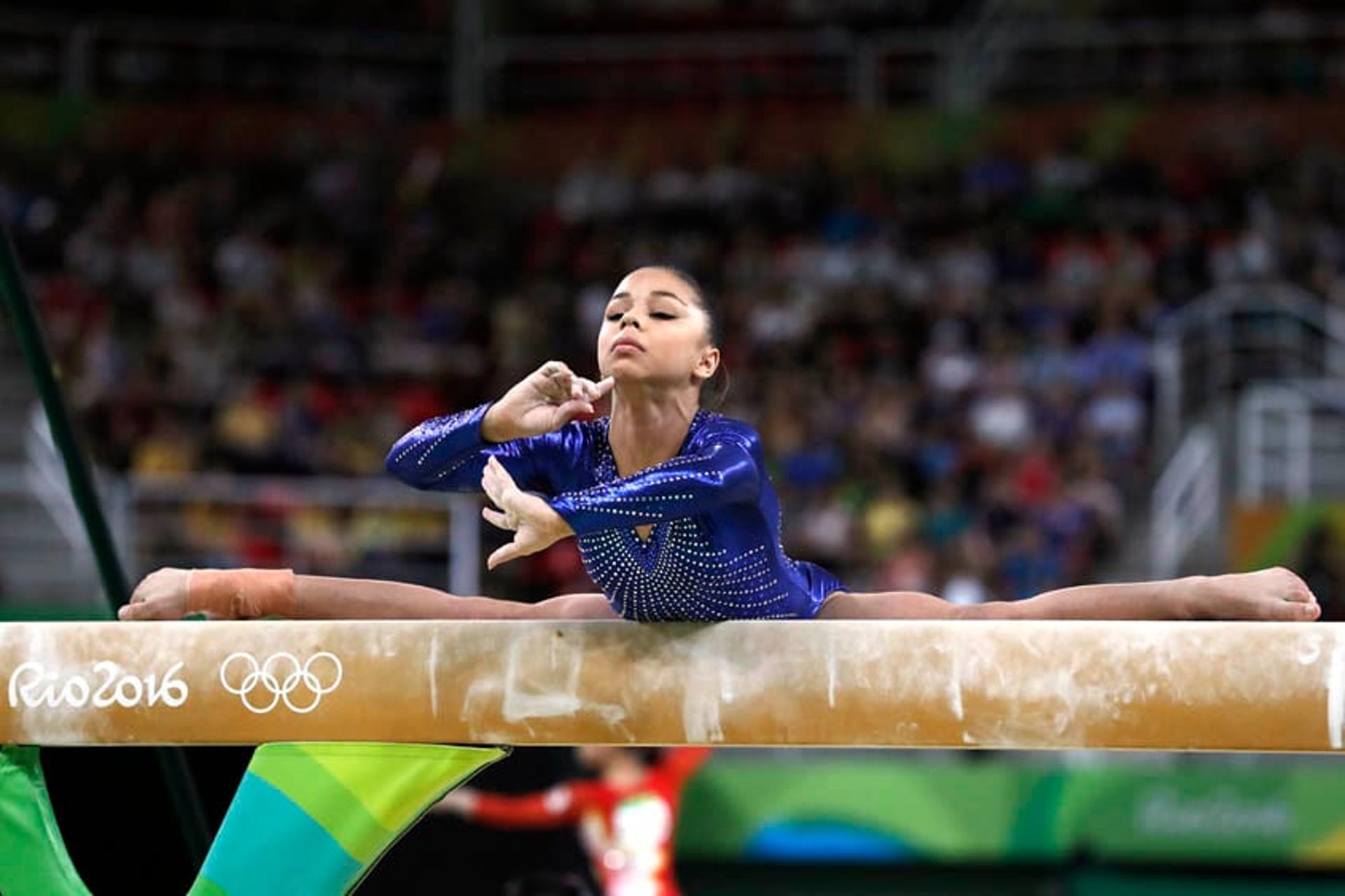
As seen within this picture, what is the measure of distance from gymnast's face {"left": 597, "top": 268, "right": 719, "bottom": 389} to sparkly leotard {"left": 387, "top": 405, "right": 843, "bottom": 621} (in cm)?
12

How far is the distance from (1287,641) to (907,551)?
6573 millimetres

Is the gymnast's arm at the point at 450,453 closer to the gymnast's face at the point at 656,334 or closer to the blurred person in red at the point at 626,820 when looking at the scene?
the gymnast's face at the point at 656,334

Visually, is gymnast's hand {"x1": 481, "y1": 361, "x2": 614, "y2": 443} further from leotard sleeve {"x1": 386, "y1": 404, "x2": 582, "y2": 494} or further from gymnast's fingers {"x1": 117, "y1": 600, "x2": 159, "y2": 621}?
gymnast's fingers {"x1": 117, "y1": 600, "x2": 159, "y2": 621}

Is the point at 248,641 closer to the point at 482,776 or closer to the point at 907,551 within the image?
the point at 482,776

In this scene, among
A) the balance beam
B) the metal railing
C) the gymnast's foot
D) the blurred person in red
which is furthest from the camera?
the metal railing

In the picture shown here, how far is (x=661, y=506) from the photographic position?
3.18 m

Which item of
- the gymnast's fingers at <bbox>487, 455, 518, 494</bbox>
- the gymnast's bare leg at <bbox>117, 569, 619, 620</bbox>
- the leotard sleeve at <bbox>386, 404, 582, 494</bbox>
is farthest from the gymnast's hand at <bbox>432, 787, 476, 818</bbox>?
the gymnast's fingers at <bbox>487, 455, 518, 494</bbox>

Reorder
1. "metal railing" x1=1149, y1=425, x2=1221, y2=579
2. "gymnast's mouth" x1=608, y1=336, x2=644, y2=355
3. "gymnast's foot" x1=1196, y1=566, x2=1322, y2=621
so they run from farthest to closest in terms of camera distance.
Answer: "metal railing" x1=1149, y1=425, x2=1221, y2=579 → "gymnast's mouth" x1=608, y1=336, x2=644, y2=355 → "gymnast's foot" x1=1196, y1=566, x2=1322, y2=621

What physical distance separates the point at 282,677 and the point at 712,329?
1066mm

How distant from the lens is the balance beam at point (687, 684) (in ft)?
10.2

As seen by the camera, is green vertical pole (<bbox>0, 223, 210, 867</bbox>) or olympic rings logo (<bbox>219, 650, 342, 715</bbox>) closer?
olympic rings logo (<bbox>219, 650, 342, 715</bbox>)

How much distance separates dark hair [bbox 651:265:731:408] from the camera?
3.64 m

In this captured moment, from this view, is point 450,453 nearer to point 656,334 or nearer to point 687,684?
point 656,334

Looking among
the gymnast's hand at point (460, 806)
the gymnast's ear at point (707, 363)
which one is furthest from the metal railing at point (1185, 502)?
the gymnast's ear at point (707, 363)
